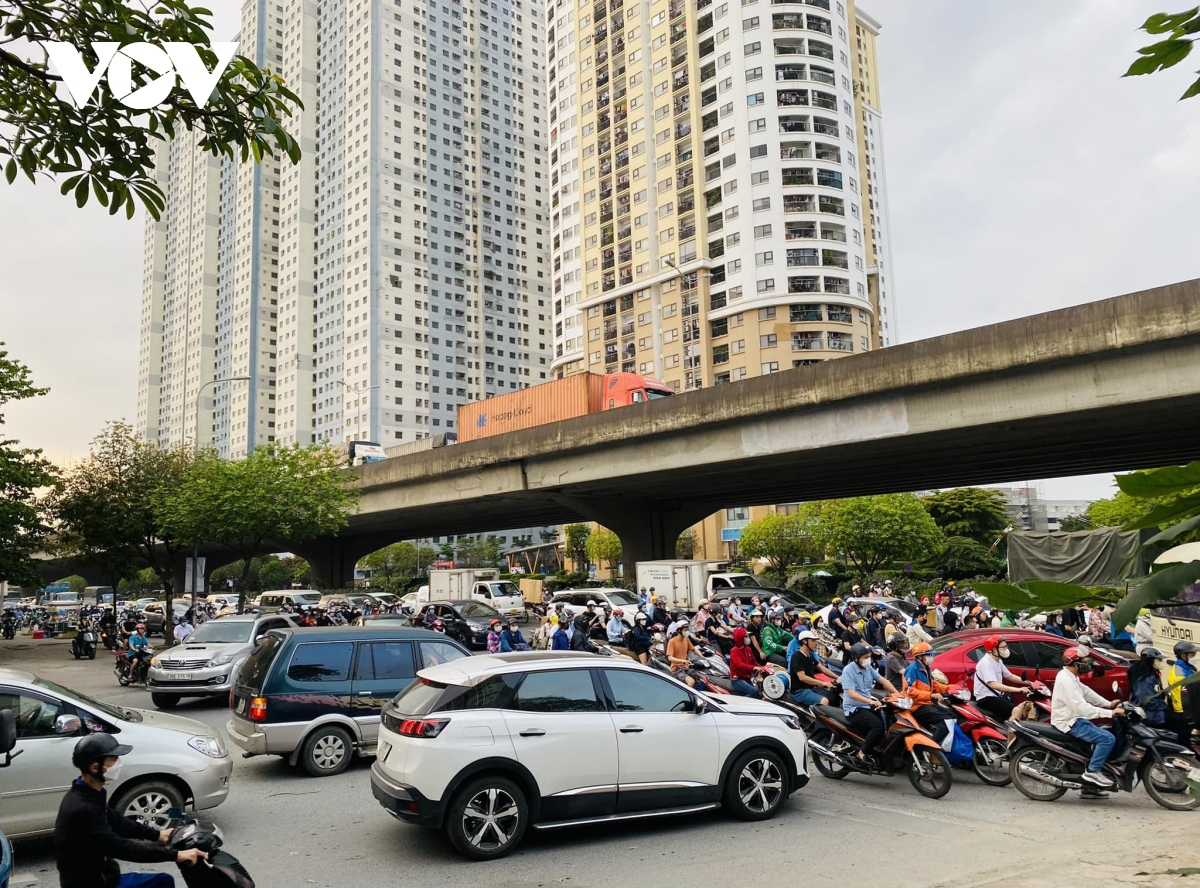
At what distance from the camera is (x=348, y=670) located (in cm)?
1034

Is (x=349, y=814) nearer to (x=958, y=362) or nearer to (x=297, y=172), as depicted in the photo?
(x=958, y=362)

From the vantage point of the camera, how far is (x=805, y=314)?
2857 inches

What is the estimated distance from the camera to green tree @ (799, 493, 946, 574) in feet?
151

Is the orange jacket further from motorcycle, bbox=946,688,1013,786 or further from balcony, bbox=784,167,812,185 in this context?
balcony, bbox=784,167,812,185

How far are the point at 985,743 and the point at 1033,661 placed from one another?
3536mm

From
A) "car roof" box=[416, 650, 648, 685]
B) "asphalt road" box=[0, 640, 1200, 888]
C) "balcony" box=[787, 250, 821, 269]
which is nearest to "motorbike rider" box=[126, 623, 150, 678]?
"asphalt road" box=[0, 640, 1200, 888]

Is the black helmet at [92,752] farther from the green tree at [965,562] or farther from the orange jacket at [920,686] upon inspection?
the green tree at [965,562]

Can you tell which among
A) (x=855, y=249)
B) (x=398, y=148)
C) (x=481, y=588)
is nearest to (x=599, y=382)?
(x=481, y=588)

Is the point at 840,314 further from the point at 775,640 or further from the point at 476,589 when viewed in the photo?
the point at 775,640

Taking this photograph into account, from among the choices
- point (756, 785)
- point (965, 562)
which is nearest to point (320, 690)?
point (756, 785)

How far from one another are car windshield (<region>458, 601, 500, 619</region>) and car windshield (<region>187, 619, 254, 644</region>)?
8070mm

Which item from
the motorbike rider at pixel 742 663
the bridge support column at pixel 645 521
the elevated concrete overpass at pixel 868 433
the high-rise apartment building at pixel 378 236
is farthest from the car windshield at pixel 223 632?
the high-rise apartment building at pixel 378 236

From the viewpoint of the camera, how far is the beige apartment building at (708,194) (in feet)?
239

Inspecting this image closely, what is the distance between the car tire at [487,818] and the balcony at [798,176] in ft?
238
